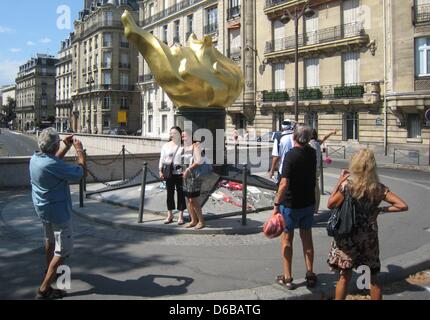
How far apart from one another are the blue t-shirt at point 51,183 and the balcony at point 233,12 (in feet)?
125

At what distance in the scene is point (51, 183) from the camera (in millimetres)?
4637

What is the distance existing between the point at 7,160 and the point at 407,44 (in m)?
22.9

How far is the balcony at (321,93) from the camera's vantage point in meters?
30.5

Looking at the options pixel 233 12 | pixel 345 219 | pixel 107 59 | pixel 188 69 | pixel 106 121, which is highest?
pixel 107 59

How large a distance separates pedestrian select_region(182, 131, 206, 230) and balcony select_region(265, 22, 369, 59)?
2520cm

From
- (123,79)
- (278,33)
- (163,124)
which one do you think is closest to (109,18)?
(123,79)

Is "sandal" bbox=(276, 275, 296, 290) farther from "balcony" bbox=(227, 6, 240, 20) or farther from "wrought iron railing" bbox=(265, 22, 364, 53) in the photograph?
"balcony" bbox=(227, 6, 240, 20)

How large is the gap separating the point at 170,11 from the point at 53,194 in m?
50.3

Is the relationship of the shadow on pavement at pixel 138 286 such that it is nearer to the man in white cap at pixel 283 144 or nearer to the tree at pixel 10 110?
the man in white cap at pixel 283 144

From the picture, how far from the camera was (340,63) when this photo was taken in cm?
3178

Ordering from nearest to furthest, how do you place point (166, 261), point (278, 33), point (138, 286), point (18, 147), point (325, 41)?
1. point (138, 286)
2. point (166, 261)
3. point (325, 41)
4. point (278, 33)
5. point (18, 147)

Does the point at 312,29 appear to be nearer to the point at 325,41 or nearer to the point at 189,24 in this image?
the point at 325,41

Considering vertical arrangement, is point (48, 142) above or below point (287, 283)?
above
